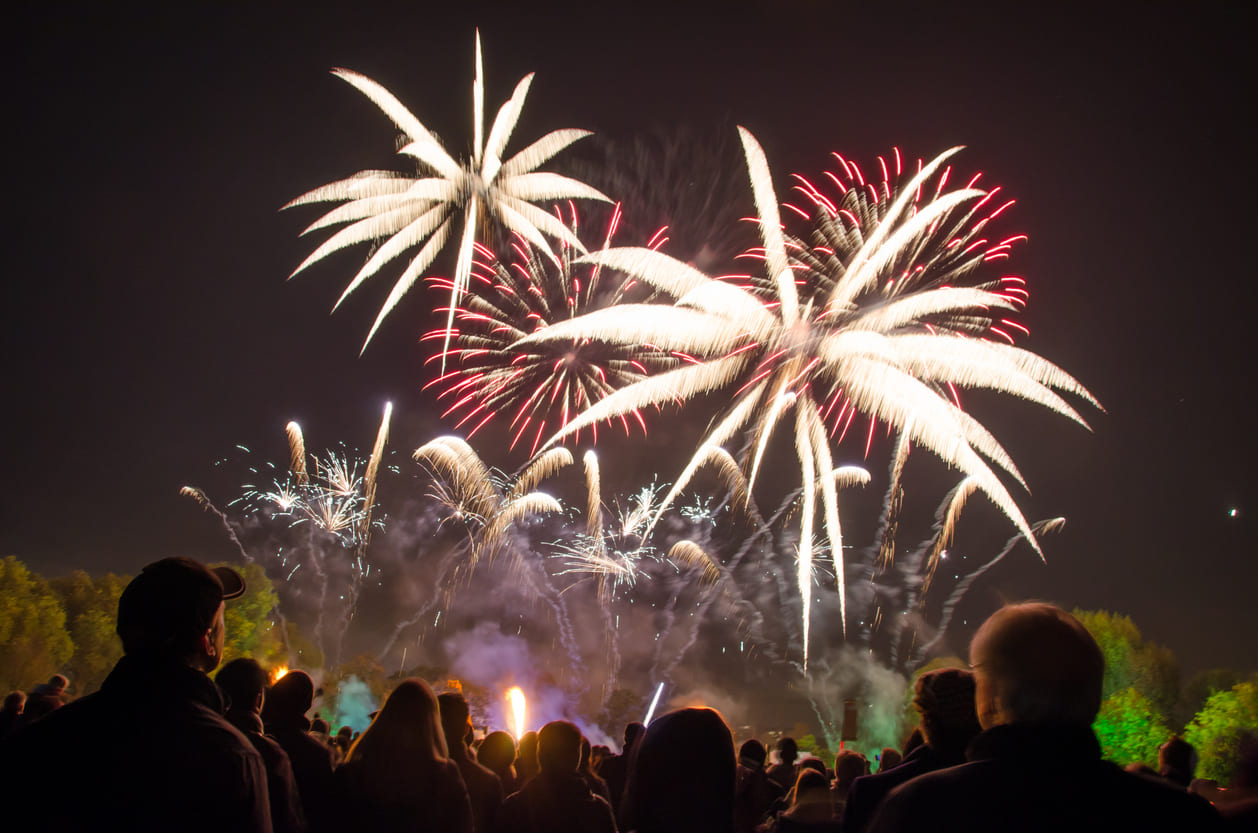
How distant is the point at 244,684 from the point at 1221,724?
62.2 metres

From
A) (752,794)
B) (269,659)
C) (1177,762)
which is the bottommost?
(1177,762)

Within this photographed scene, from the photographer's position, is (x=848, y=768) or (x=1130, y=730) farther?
(x=1130, y=730)

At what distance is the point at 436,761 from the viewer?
13.5 feet

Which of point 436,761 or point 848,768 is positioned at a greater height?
point 436,761

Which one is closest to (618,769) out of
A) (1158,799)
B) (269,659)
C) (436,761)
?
(436,761)

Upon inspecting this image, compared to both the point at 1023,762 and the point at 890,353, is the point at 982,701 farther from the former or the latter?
the point at 890,353

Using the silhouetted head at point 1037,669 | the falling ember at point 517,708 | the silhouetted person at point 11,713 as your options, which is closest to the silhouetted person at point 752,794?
the falling ember at point 517,708

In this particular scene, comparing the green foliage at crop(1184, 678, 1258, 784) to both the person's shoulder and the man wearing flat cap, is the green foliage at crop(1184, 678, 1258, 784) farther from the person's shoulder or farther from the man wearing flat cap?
the man wearing flat cap

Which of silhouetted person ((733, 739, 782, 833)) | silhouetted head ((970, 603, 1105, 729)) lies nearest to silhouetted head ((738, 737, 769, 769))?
silhouetted person ((733, 739, 782, 833))

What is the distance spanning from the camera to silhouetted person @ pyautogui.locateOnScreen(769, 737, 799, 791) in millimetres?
7820

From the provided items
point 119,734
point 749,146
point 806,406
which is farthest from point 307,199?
point 119,734

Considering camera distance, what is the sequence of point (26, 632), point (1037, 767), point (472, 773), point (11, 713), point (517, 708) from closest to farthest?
point (1037, 767) → point (472, 773) → point (11, 713) → point (517, 708) → point (26, 632)

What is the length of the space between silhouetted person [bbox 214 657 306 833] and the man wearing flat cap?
23.6 inches

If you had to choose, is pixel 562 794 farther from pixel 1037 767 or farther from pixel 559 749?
pixel 1037 767
